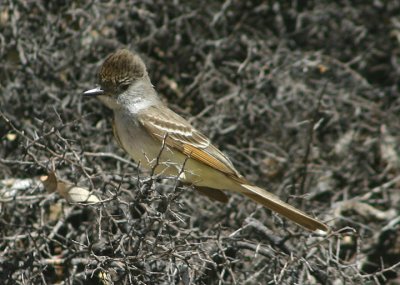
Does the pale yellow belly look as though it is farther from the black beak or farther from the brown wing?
the black beak

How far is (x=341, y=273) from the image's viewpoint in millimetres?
4398

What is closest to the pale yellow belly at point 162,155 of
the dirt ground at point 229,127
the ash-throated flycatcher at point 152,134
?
the ash-throated flycatcher at point 152,134

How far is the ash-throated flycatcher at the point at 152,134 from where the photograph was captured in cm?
528

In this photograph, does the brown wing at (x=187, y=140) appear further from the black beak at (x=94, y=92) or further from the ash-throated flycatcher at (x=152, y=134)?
the black beak at (x=94, y=92)

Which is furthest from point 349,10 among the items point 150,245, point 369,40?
point 150,245

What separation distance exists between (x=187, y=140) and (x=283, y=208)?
96cm

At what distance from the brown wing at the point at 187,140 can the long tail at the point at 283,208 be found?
15 centimetres

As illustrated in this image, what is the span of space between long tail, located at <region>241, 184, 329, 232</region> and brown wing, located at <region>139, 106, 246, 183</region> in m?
0.15

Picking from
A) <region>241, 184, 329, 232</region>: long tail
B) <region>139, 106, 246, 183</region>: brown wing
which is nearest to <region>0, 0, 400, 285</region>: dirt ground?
<region>241, 184, 329, 232</region>: long tail

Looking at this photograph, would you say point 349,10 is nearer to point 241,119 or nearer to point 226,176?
point 241,119

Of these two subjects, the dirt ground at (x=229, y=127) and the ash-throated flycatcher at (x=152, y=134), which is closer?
the dirt ground at (x=229, y=127)

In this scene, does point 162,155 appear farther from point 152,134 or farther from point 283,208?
point 283,208

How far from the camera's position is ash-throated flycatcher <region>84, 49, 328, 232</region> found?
17.3 ft

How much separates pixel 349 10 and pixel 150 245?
13.3ft
